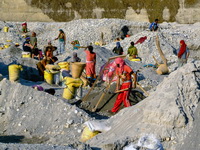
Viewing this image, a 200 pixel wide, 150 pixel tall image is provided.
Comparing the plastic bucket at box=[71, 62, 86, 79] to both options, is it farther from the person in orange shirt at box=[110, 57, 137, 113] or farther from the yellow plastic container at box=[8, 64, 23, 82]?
the person in orange shirt at box=[110, 57, 137, 113]

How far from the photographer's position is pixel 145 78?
14273mm

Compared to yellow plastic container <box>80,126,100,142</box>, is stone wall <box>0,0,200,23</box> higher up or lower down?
higher up

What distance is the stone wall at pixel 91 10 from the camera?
35.8 metres

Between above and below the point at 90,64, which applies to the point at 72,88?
below

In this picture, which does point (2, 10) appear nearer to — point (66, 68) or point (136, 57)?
point (136, 57)

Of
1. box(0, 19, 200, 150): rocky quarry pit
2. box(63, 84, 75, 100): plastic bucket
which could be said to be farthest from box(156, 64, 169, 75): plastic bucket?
box(63, 84, 75, 100): plastic bucket

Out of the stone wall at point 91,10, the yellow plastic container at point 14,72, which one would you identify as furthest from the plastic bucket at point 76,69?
the stone wall at point 91,10

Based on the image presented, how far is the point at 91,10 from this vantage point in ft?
120

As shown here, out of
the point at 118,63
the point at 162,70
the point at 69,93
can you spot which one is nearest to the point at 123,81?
the point at 118,63

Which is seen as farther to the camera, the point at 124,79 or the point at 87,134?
the point at 124,79

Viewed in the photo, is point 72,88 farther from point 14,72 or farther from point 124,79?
point 14,72

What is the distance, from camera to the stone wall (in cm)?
3581

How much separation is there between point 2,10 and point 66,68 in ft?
80.2

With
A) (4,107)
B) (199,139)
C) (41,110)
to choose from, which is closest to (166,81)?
(199,139)
